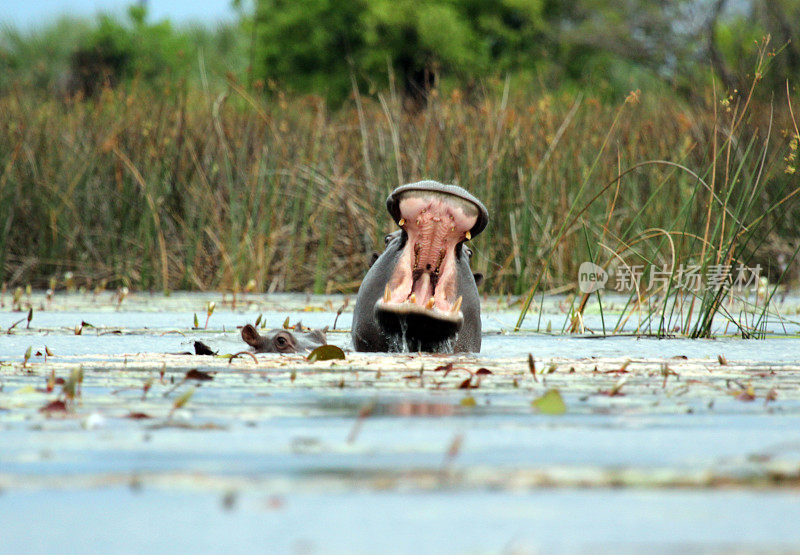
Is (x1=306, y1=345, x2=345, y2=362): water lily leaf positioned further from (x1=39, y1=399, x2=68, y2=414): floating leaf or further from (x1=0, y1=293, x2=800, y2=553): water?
(x1=39, y1=399, x2=68, y2=414): floating leaf

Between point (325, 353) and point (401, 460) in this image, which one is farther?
point (325, 353)

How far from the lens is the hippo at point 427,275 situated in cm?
262

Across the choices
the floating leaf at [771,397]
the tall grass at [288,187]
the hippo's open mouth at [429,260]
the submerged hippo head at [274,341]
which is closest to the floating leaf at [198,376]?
the hippo's open mouth at [429,260]

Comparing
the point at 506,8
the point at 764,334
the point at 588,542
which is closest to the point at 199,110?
the point at 764,334

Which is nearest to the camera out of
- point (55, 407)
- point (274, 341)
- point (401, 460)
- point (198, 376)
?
point (401, 460)

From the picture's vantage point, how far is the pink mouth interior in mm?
2656

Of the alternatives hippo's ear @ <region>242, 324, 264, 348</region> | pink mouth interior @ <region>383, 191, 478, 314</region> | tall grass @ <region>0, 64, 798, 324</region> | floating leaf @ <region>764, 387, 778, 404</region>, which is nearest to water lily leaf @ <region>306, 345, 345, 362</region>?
pink mouth interior @ <region>383, 191, 478, 314</region>

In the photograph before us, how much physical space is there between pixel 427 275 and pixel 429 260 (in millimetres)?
42

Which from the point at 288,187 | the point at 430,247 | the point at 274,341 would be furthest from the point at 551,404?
the point at 288,187

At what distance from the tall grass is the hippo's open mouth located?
2.94 metres

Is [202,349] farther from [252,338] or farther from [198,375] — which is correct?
[198,375]

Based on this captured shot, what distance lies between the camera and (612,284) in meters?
6.28

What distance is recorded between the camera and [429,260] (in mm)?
2781

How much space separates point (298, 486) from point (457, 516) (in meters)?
0.19
